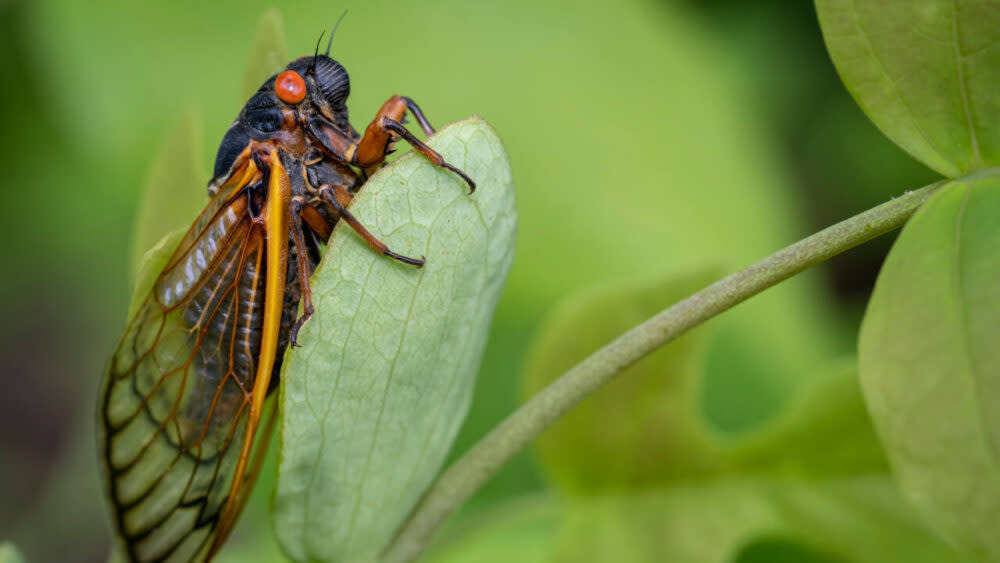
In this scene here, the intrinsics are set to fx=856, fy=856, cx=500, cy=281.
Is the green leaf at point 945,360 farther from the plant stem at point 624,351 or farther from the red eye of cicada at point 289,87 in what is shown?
the red eye of cicada at point 289,87

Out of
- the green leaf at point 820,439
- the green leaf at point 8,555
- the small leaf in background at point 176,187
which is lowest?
the green leaf at point 820,439

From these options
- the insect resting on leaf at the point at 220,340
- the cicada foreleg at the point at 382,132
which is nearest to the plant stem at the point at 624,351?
the insect resting on leaf at the point at 220,340

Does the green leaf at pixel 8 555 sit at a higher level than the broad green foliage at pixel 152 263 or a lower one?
lower

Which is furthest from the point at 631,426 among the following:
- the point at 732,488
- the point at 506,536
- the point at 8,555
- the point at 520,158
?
the point at 520,158

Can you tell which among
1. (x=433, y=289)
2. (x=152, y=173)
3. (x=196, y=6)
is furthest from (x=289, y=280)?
(x=196, y=6)

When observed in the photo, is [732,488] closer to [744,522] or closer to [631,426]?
[744,522]

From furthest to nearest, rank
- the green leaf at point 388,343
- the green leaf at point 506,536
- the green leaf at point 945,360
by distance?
the green leaf at point 506,536 < the green leaf at point 388,343 < the green leaf at point 945,360

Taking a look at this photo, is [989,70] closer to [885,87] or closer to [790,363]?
[885,87]
